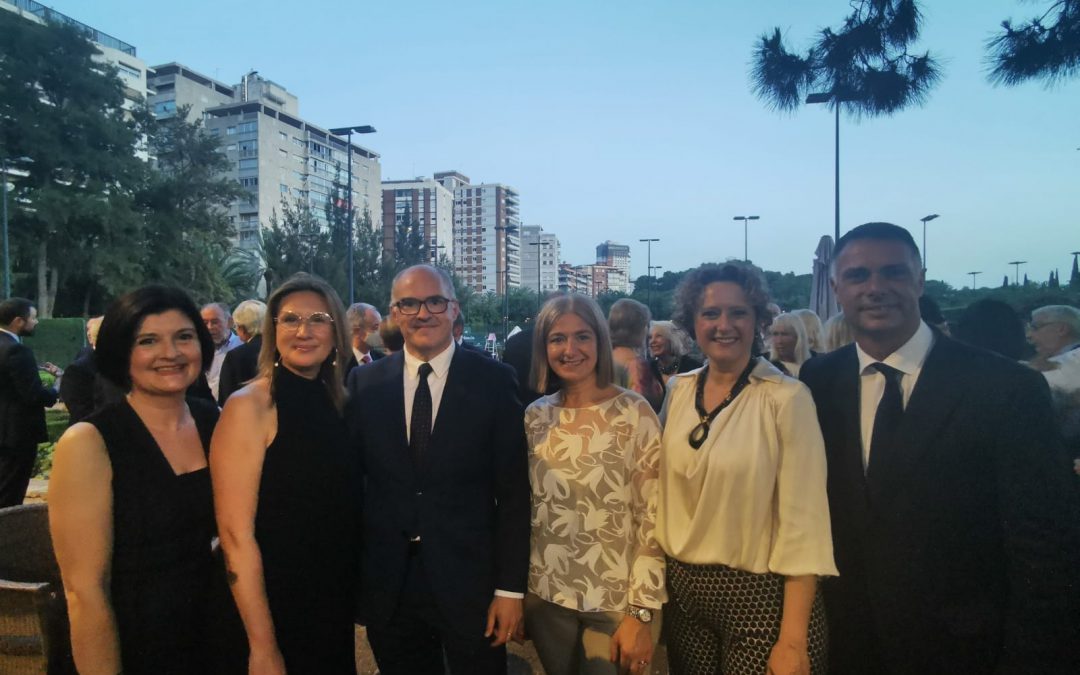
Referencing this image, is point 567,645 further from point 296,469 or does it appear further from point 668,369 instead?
point 668,369

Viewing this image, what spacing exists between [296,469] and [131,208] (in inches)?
1507

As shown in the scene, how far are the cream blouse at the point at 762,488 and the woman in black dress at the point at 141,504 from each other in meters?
1.67

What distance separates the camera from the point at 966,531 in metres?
1.86

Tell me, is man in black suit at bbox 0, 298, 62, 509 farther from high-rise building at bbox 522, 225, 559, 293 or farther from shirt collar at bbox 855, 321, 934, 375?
high-rise building at bbox 522, 225, 559, 293

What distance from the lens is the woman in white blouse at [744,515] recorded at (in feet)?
6.52

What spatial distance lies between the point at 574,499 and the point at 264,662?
47.2 inches

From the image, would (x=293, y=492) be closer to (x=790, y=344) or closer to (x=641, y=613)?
(x=641, y=613)

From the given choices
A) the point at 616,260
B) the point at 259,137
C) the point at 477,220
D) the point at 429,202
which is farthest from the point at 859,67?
the point at 616,260

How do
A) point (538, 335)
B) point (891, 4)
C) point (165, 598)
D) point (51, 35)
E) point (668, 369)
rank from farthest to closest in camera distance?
point (51, 35), point (891, 4), point (668, 369), point (538, 335), point (165, 598)

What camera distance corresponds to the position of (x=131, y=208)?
33.2 meters

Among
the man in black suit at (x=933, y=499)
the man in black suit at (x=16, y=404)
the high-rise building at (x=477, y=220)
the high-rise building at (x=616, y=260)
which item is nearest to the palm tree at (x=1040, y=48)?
the man in black suit at (x=933, y=499)

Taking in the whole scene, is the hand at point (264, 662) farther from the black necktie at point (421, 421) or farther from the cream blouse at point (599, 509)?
the cream blouse at point (599, 509)

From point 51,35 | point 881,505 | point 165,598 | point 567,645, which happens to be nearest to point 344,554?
point 165,598

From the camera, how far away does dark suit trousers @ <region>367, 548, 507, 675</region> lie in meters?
2.36
